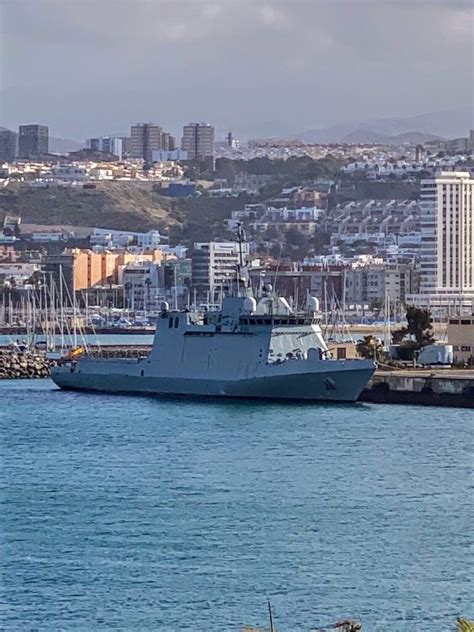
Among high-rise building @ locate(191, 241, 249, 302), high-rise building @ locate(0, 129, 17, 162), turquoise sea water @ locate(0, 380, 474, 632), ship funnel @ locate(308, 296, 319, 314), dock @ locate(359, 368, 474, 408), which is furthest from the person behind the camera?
high-rise building @ locate(0, 129, 17, 162)

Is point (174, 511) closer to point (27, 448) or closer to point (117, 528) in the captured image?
point (117, 528)

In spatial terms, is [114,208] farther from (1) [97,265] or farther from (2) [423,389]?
(2) [423,389]

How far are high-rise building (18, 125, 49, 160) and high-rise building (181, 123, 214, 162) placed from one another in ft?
38.7

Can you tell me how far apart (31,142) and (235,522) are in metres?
167

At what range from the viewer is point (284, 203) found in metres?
146

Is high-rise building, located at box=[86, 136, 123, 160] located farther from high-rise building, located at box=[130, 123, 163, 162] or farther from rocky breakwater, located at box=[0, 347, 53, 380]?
rocky breakwater, located at box=[0, 347, 53, 380]

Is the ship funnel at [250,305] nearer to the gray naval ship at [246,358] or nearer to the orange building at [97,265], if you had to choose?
the gray naval ship at [246,358]

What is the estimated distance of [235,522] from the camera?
1966 cm

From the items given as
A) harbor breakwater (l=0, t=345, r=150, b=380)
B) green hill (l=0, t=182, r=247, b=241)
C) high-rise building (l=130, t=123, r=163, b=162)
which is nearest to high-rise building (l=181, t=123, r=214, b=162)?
high-rise building (l=130, t=123, r=163, b=162)

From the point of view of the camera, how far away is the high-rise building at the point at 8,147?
586 ft

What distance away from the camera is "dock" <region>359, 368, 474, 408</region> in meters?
32.5

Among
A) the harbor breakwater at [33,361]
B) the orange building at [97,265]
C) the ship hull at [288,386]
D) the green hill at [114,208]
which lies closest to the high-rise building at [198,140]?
the green hill at [114,208]

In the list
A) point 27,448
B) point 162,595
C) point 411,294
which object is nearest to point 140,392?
point 27,448

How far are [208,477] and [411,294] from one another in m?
80.8
